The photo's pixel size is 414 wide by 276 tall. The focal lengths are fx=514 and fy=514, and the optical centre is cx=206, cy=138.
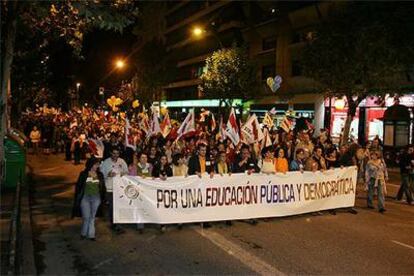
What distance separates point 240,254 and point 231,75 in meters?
27.3

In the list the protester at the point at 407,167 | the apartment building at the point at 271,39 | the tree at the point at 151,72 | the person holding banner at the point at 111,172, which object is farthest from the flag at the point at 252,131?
the tree at the point at 151,72

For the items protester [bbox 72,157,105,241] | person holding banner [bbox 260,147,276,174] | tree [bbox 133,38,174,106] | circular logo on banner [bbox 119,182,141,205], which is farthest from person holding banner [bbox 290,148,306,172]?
tree [bbox 133,38,174,106]

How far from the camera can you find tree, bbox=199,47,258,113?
34.8m

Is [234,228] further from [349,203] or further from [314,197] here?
[349,203]

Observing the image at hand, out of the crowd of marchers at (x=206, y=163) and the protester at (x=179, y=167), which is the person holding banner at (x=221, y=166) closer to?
the crowd of marchers at (x=206, y=163)

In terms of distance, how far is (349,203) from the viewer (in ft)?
40.4

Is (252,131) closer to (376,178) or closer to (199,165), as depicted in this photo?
(199,165)

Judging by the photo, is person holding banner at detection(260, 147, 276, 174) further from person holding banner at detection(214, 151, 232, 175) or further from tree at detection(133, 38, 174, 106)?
tree at detection(133, 38, 174, 106)

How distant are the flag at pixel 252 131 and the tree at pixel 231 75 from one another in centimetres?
2146

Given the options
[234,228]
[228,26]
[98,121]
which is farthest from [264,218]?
[228,26]

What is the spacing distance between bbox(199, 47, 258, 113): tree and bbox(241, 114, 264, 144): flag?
70.4ft

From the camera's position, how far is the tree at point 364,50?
21.5 meters

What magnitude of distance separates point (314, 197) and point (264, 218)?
52.9 inches

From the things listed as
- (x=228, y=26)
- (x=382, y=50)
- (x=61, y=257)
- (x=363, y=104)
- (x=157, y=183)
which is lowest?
(x=61, y=257)
